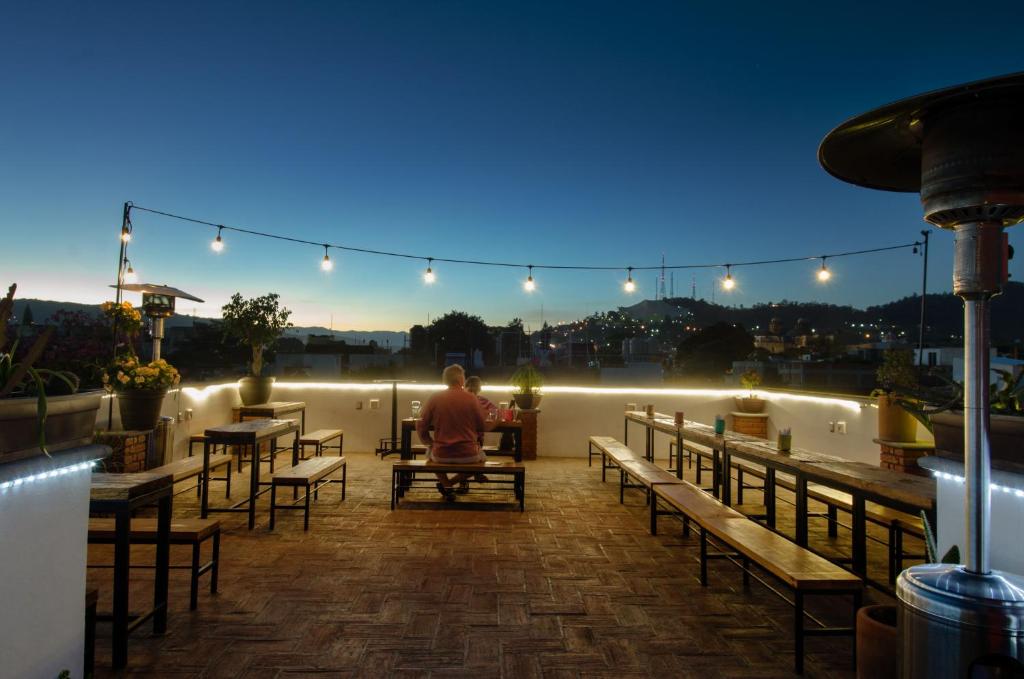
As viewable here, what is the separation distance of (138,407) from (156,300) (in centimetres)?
154

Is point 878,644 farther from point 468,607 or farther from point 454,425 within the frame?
point 454,425

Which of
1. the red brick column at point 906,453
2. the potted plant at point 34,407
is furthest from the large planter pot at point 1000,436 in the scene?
the red brick column at point 906,453

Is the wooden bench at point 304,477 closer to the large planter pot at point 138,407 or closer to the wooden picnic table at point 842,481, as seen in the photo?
the large planter pot at point 138,407

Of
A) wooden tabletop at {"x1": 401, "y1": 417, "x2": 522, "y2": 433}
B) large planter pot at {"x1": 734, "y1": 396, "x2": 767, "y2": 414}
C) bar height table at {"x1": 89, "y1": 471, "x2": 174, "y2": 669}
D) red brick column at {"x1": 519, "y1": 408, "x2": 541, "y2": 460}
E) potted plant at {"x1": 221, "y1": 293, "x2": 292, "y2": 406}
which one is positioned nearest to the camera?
bar height table at {"x1": 89, "y1": 471, "x2": 174, "y2": 669}

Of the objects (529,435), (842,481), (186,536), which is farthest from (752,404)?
(186,536)

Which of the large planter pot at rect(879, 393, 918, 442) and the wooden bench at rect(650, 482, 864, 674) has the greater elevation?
the large planter pot at rect(879, 393, 918, 442)

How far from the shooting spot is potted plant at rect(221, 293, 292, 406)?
23.1 ft

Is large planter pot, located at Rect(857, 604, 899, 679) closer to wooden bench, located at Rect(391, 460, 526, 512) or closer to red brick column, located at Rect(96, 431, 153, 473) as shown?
wooden bench, located at Rect(391, 460, 526, 512)

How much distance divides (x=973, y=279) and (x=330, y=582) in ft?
11.1

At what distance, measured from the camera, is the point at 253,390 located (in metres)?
7.30

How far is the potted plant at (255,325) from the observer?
23.1 ft

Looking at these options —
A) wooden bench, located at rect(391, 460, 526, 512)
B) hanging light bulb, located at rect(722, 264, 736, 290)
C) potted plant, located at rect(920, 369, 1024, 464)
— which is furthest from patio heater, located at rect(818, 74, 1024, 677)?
hanging light bulb, located at rect(722, 264, 736, 290)

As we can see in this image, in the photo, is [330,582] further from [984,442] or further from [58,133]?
[58,133]

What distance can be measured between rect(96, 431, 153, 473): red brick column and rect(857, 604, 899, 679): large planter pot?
530 cm
